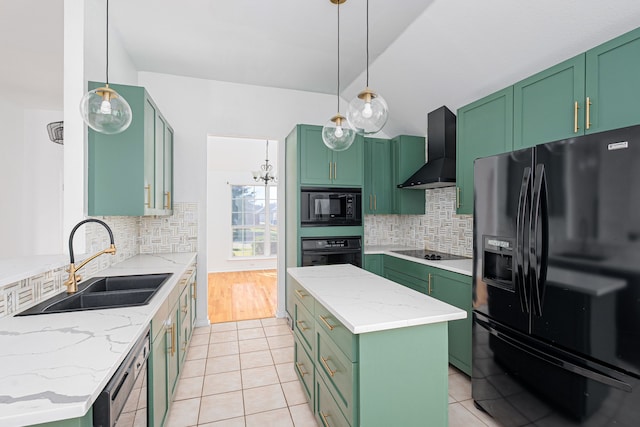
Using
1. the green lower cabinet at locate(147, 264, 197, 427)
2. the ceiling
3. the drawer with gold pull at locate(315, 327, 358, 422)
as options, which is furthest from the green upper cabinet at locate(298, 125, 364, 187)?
the drawer with gold pull at locate(315, 327, 358, 422)

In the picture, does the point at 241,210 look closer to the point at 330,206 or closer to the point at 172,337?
the point at 330,206

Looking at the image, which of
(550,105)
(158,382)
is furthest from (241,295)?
(550,105)

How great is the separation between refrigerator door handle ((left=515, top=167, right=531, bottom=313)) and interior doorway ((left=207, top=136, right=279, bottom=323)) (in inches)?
186

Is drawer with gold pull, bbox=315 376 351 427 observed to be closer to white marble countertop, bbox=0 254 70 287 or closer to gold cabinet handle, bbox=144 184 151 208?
white marble countertop, bbox=0 254 70 287

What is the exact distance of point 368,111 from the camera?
1603mm

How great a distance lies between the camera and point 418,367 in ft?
4.44

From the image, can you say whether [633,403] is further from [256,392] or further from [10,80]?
[10,80]

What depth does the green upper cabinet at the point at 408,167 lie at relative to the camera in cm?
381

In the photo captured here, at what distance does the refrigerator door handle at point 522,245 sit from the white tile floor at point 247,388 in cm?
93

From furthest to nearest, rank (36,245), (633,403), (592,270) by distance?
(36,245), (592,270), (633,403)

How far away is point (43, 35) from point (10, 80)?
117 centimetres

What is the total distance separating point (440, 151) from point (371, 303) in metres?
2.31

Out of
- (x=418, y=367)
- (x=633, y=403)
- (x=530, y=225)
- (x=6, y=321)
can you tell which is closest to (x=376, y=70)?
(x=530, y=225)

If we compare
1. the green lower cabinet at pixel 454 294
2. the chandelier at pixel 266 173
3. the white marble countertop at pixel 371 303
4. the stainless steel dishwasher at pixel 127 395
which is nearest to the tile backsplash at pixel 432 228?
the green lower cabinet at pixel 454 294
